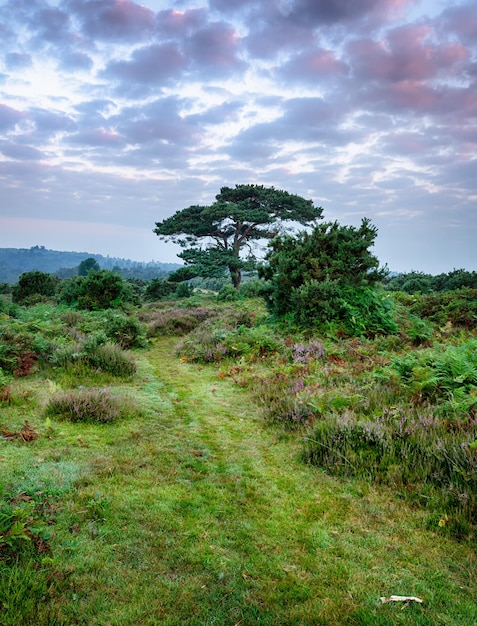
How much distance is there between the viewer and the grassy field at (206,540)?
271 cm

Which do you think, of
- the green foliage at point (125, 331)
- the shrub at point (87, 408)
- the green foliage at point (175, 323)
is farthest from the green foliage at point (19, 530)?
the green foliage at point (175, 323)

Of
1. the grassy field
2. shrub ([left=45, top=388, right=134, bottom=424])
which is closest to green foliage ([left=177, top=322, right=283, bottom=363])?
shrub ([left=45, top=388, right=134, bottom=424])

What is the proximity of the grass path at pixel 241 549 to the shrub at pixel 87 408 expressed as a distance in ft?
2.55

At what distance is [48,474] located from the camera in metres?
4.33

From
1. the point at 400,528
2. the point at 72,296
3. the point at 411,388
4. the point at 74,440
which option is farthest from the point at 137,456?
the point at 72,296

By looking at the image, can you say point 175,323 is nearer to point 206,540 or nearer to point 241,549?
point 206,540

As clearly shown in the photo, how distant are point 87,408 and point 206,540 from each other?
12.1ft

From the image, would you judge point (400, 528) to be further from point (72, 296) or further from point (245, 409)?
point (72, 296)

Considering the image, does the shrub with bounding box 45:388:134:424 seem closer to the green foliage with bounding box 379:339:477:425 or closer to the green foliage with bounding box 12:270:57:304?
the green foliage with bounding box 379:339:477:425

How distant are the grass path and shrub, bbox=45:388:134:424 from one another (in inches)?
30.6

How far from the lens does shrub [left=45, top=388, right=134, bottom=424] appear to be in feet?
20.5

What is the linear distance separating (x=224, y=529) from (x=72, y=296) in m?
20.4

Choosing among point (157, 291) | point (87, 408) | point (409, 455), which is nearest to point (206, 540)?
point (409, 455)

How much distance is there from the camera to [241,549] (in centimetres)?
341
